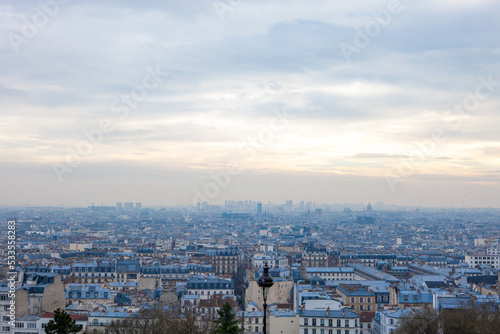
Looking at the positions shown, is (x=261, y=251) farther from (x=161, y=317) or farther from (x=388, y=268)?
(x=161, y=317)

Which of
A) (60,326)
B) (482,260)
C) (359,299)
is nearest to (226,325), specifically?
(60,326)

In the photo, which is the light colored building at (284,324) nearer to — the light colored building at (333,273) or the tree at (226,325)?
the tree at (226,325)

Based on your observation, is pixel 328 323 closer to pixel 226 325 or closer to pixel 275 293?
pixel 226 325

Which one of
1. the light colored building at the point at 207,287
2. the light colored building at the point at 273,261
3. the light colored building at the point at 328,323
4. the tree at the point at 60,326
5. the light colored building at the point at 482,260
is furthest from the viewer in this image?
the light colored building at the point at 482,260

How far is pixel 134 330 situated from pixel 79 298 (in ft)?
49.6

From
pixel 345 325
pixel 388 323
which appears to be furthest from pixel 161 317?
pixel 388 323

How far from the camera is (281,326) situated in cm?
3503

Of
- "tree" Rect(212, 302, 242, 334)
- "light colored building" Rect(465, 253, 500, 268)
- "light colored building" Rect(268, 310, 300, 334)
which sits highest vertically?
"tree" Rect(212, 302, 242, 334)

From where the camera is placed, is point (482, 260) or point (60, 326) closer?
point (60, 326)

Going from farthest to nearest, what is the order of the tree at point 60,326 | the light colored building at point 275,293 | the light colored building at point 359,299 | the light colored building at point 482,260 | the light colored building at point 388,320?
1. the light colored building at point 482,260
2. the light colored building at point 275,293
3. the light colored building at point 359,299
4. the light colored building at point 388,320
5. the tree at point 60,326

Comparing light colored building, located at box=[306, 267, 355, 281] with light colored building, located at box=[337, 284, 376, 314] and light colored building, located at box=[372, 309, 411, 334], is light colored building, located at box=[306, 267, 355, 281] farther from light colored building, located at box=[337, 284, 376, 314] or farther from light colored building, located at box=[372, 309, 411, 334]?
light colored building, located at box=[372, 309, 411, 334]

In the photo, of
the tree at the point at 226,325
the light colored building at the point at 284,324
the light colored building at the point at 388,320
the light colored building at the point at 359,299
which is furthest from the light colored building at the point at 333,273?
the tree at the point at 226,325

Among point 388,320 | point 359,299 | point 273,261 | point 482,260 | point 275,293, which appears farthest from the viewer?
point 482,260

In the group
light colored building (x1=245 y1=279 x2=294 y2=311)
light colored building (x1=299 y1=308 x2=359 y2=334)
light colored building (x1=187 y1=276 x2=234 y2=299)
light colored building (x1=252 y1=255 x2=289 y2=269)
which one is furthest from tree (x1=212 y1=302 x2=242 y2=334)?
light colored building (x1=252 y1=255 x2=289 y2=269)
